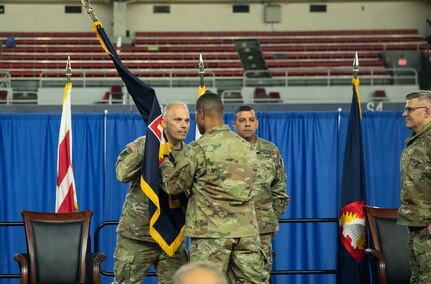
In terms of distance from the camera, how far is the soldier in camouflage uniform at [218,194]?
479cm

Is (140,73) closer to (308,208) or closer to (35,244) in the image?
(308,208)

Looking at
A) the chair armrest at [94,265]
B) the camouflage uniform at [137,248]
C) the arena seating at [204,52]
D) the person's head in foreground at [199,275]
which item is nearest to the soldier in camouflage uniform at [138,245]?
the camouflage uniform at [137,248]

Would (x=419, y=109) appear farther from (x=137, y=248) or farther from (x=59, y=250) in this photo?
(x=59, y=250)

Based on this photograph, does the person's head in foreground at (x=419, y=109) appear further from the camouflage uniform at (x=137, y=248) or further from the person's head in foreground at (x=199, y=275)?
the person's head in foreground at (x=199, y=275)

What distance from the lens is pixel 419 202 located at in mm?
5219

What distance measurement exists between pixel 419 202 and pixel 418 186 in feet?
0.34

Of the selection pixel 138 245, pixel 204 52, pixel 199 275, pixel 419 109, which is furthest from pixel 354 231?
pixel 204 52

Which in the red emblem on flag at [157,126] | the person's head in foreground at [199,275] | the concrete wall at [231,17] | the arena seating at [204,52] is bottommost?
the person's head in foreground at [199,275]

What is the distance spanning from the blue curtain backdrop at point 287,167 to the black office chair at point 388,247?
1.65m

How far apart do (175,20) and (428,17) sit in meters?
7.72

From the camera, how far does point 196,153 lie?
479cm

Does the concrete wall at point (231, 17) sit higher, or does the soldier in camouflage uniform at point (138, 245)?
the concrete wall at point (231, 17)

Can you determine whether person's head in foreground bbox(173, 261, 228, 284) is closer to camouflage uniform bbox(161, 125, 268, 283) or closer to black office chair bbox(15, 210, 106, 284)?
camouflage uniform bbox(161, 125, 268, 283)

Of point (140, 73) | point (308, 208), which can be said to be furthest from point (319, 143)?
point (140, 73)
